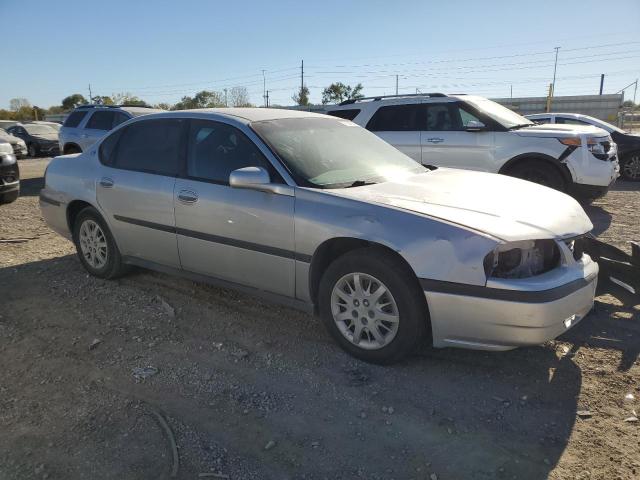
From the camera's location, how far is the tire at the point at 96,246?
194 inches

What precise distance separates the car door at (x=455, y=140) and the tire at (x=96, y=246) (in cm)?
528

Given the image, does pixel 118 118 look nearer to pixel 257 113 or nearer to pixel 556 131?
pixel 257 113

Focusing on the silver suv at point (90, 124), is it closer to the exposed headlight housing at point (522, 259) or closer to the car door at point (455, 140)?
the car door at point (455, 140)

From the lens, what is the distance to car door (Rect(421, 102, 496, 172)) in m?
7.93

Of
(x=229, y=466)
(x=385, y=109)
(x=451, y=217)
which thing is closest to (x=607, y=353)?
(x=451, y=217)

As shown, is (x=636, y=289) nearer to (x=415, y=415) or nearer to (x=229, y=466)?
(x=415, y=415)

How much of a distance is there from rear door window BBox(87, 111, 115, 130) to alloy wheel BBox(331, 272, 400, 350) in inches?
419

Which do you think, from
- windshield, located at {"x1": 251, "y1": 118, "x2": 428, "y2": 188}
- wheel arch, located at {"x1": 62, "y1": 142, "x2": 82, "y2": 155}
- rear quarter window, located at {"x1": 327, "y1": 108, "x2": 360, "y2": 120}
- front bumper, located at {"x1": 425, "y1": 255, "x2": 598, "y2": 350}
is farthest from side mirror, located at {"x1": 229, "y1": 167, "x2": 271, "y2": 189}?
wheel arch, located at {"x1": 62, "y1": 142, "x2": 82, "y2": 155}

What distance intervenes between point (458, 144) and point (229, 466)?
22.1 feet

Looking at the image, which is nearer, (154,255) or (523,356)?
(523,356)

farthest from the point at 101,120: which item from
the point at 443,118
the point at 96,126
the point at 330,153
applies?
the point at 330,153

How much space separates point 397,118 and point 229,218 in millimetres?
5543

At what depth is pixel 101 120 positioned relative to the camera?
12.5 meters

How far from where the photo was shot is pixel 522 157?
775 centimetres
